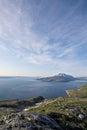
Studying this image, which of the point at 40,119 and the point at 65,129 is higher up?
the point at 40,119

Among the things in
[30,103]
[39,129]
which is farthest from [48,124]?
[30,103]

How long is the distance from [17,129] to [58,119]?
36.1 feet

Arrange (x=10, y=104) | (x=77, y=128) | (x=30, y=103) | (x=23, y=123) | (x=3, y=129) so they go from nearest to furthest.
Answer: (x=3, y=129) < (x=23, y=123) < (x=77, y=128) < (x=10, y=104) < (x=30, y=103)

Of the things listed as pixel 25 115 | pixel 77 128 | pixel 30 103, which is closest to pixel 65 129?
pixel 77 128

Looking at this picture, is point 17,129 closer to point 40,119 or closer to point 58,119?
point 40,119

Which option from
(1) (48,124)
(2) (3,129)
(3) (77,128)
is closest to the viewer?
(2) (3,129)

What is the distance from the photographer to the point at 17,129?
19.5 meters

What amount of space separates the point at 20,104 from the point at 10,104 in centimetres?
1376

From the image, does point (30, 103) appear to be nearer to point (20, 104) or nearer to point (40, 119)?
point (20, 104)

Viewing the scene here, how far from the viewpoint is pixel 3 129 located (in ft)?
63.6

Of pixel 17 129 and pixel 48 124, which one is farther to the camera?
pixel 48 124

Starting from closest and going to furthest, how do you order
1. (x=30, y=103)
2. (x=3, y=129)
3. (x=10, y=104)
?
(x=3, y=129), (x=10, y=104), (x=30, y=103)

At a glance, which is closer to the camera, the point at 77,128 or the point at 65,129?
the point at 65,129

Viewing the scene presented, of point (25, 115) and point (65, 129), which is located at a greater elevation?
point (25, 115)
